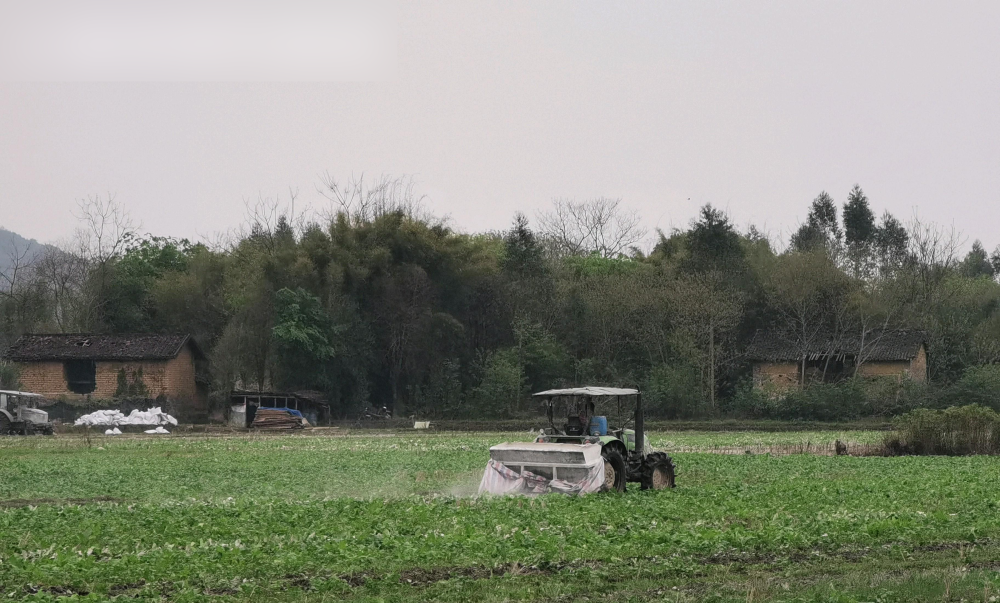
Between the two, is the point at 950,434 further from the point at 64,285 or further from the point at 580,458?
the point at 64,285

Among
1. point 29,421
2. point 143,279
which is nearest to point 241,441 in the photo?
point 29,421

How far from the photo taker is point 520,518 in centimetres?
1662

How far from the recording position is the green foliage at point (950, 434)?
123 feet

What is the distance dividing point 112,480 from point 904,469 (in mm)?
20964

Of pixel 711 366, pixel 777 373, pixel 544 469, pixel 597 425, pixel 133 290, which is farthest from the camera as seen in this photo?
pixel 133 290

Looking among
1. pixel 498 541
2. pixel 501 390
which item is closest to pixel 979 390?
pixel 501 390

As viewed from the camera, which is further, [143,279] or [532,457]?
[143,279]

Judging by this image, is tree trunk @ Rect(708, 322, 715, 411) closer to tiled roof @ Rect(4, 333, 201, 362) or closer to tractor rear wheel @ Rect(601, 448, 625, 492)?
tiled roof @ Rect(4, 333, 201, 362)

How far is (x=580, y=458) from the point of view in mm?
20078

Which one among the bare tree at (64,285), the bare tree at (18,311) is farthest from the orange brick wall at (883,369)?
the bare tree at (18,311)

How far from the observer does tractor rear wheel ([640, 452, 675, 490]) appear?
72.8 feet

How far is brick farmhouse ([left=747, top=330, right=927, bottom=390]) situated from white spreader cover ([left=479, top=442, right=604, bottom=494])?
1824 inches

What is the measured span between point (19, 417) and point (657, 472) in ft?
131

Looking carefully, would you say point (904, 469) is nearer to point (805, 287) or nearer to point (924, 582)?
point (924, 582)
